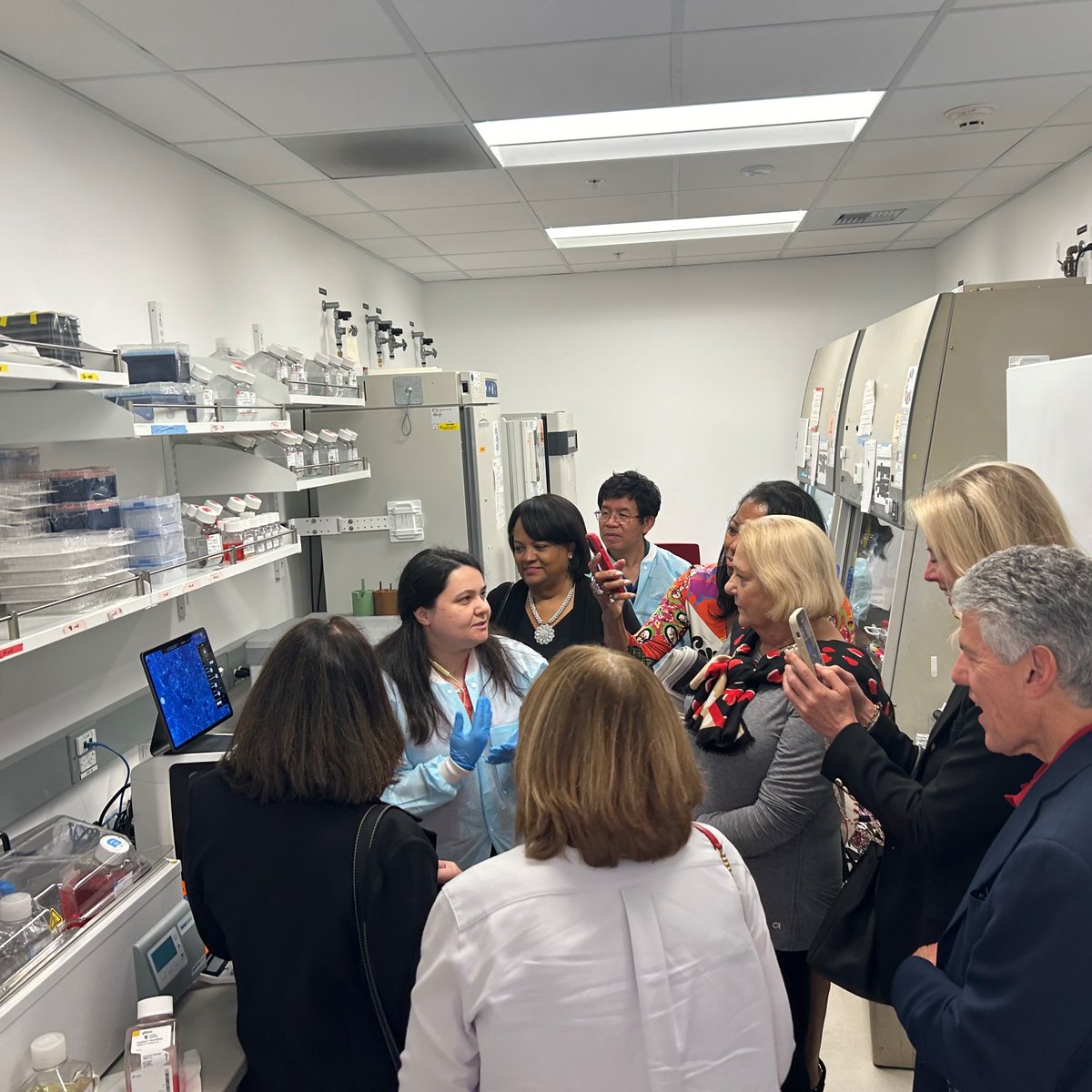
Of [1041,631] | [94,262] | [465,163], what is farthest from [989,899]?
[465,163]

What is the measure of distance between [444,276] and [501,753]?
4837mm

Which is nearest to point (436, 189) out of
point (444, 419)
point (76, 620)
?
point (444, 419)

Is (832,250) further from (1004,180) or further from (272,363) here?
(272,363)

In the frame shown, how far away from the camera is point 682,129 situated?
329 cm

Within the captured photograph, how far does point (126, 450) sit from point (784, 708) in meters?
2.02

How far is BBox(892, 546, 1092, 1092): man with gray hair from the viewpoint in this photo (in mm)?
963

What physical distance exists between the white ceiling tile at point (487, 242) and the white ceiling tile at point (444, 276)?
76 centimetres

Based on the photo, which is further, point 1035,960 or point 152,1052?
point 152,1052

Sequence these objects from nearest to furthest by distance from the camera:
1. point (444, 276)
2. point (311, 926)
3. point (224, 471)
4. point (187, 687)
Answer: point (311, 926) → point (187, 687) → point (224, 471) → point (444, 276)

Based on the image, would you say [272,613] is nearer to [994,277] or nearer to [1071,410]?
[1071,410]

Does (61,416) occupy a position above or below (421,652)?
above

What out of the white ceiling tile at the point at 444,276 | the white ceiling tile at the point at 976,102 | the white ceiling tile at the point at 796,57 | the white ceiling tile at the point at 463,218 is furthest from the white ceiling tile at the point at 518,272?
the white ceiling tile at the point at 796,57

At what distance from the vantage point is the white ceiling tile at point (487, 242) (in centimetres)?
478

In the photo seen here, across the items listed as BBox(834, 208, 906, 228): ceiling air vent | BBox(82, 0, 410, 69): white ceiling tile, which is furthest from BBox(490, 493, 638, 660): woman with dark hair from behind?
BBox(834, 208, 906, 228): ceiling air vent
